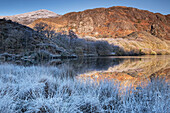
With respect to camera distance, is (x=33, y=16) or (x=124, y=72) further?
(x=33, y=16)

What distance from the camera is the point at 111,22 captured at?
105625 mm

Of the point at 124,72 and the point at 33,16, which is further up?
the point at 33,16

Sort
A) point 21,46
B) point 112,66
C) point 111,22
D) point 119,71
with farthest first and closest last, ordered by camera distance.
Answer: point 111,22, point 21,46, point 112,66, point 119,71

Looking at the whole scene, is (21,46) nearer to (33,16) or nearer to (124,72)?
(124,72)

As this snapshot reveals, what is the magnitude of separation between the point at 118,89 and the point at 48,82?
2163mm

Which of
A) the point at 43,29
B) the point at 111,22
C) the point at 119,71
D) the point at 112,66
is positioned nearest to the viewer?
the point at 119,71

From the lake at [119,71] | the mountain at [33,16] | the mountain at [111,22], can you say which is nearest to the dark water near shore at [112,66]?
the lake at [119,71]

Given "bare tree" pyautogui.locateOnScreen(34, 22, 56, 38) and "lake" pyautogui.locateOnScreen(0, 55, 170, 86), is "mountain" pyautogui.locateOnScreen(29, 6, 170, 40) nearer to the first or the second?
"bare tree" pyautogui.locateOnScreen(34, 22, 56, 38)

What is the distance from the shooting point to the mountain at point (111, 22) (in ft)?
316

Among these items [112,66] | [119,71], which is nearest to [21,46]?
[112,66]

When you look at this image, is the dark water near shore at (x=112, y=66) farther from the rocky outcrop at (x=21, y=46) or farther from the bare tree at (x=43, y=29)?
the bare tree at (x=43, y=29)

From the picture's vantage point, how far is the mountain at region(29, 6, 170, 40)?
9625 centimetres

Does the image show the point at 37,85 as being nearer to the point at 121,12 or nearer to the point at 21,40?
the point at 21,40

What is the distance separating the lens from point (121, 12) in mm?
126750
